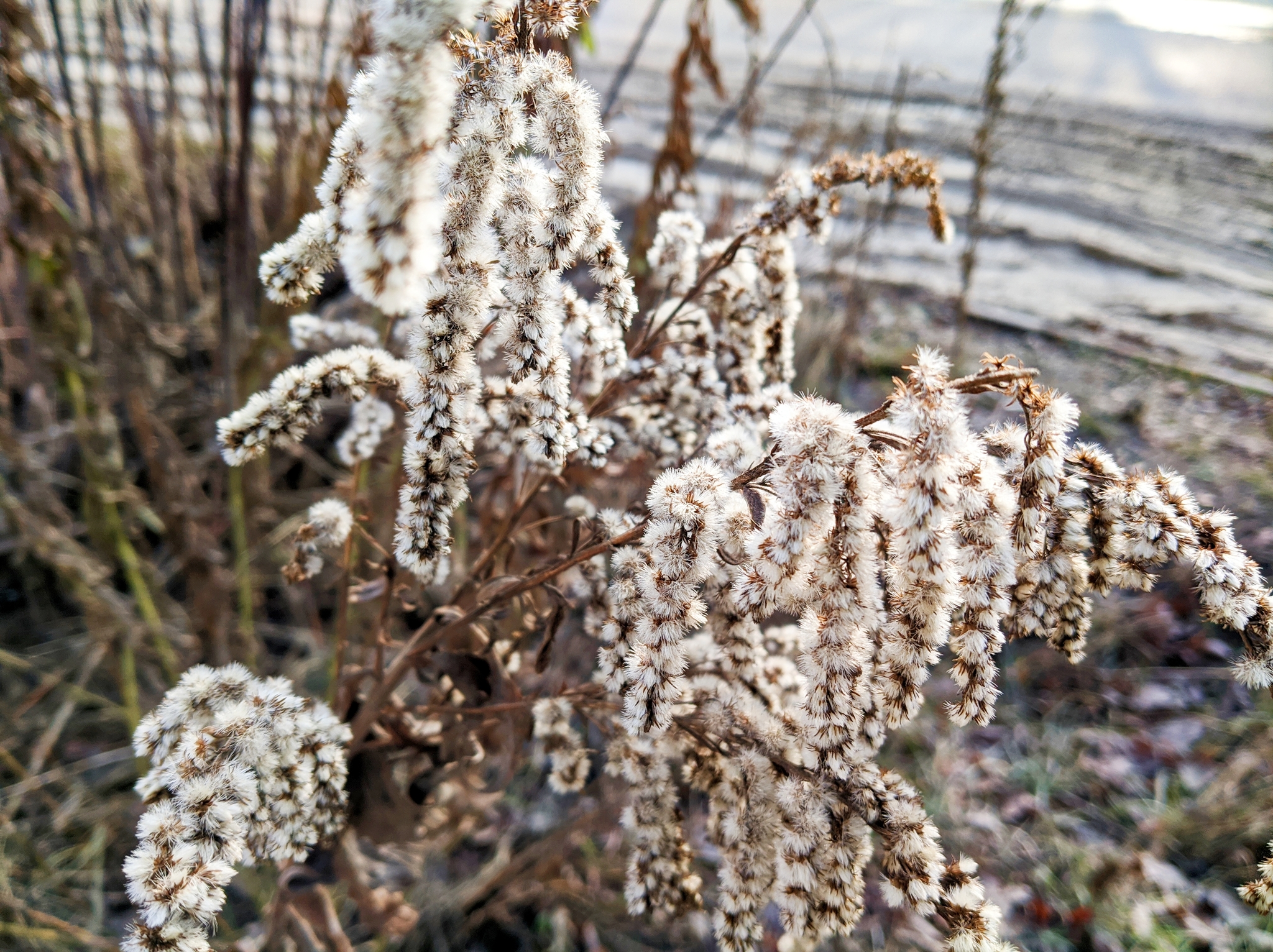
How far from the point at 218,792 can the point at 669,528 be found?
553 mm

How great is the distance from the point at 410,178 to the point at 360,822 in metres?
1.10

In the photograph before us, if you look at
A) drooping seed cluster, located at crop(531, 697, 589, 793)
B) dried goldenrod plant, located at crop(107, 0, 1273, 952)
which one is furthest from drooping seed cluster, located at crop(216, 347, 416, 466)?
drooping seed cluster, located at crop(531, 697, 589, 793)

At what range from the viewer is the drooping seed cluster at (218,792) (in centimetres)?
76

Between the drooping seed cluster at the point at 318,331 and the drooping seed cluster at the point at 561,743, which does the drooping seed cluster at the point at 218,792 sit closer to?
the drooping seed cluster at the point at 561,743

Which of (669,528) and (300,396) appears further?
(300,396)

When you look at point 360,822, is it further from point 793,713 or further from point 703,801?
point 703,801

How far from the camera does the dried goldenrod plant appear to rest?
76 cm

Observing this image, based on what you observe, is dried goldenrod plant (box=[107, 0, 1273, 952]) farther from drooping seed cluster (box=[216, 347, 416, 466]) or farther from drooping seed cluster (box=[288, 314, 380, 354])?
drooping seed cluster (box=[288, 314, 380, 354])

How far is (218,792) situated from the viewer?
2.72 feet

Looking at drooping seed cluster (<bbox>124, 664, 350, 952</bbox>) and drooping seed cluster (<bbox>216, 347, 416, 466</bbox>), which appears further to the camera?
drooping seed cluster (<bbox>216, 347, 416, 466</bbox>)

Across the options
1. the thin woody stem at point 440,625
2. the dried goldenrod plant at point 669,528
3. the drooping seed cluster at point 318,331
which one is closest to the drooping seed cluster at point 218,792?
the dried goldenrod plant at point 669,528

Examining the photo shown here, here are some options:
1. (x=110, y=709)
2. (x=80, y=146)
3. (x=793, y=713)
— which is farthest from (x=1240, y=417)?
(x=110, y=709)

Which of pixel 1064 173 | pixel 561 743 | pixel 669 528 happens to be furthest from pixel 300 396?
pixel 1064 173

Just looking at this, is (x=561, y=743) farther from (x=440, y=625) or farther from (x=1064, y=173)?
(x=1064, y=173)
